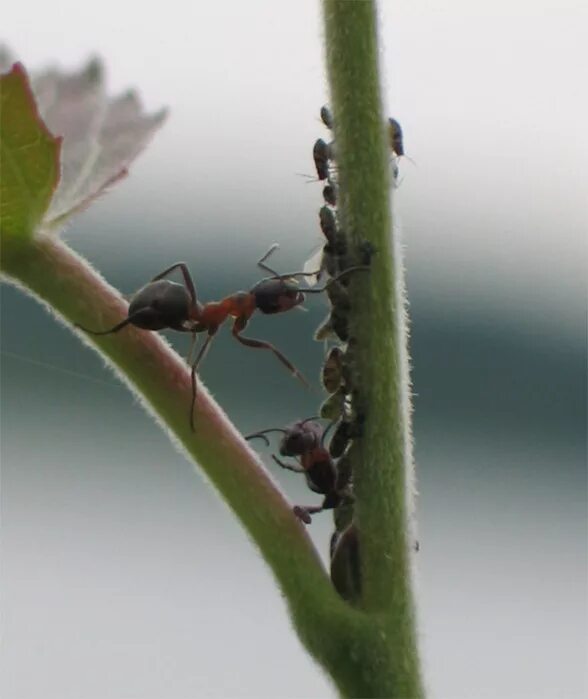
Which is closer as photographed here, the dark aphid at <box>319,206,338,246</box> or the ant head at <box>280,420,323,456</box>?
the dark aphid at <box>319,206,338,246</box>

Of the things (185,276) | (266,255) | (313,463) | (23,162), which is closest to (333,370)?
(313,463)

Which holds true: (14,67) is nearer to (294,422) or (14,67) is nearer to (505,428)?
(294,422)

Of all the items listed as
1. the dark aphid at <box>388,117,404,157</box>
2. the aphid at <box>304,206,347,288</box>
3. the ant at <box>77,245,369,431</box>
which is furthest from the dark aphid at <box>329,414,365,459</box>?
the dark aphid at <box>388,117,404,157</box>

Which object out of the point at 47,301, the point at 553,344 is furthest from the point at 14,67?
the point at 553,344

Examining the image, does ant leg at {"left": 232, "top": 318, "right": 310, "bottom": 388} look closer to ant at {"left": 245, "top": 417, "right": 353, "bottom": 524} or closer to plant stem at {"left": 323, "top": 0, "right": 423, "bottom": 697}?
ant at {"left": 245, "top": 417, "right": 353, "bottom": 524}

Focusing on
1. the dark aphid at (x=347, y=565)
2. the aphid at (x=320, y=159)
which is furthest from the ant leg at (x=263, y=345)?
the dark aphid at (x=347, y=565)

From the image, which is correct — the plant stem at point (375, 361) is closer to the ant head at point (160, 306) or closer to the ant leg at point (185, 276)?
the ant head at point (160, 306)
